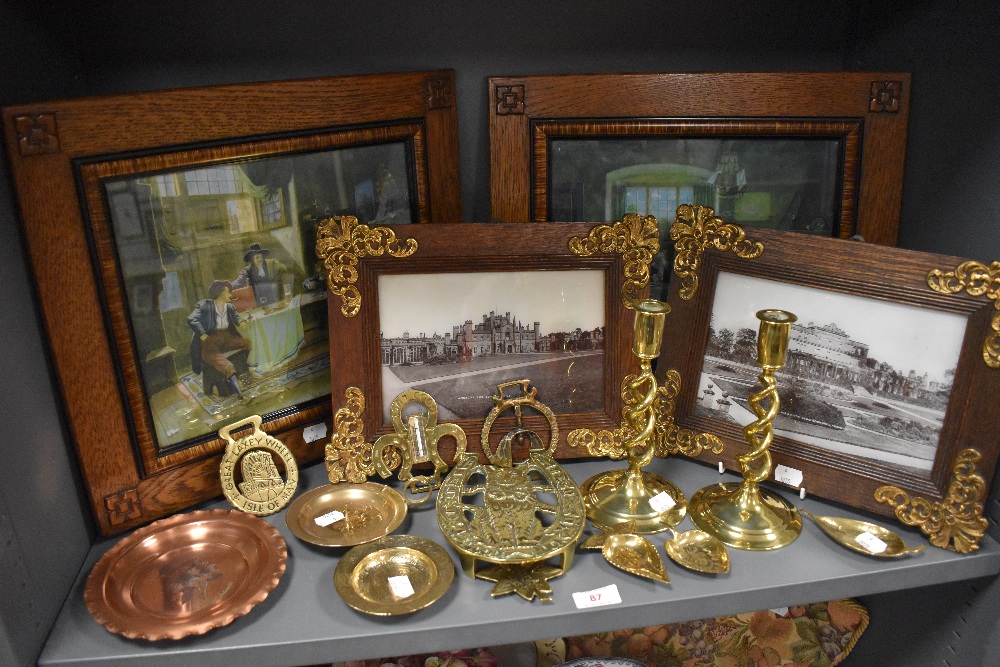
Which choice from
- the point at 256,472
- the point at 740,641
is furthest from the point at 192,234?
the point at 740,641

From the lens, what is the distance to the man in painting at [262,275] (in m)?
1.03

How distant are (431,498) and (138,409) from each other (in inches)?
16.9

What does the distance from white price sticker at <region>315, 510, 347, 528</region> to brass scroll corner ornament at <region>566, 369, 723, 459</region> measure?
1.18ft

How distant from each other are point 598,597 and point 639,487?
0.21m

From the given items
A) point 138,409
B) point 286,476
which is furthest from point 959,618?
point 138,409

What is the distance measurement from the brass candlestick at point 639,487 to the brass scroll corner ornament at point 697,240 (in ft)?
0.37

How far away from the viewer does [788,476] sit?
1092 mm

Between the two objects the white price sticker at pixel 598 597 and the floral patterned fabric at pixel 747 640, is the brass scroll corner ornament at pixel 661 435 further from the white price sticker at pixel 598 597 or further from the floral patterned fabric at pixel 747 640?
the floral patterned fabric at pixel 747 640

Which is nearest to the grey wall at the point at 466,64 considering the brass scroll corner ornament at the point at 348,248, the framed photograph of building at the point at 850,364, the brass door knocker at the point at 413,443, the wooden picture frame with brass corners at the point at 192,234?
the wooden picture frame with brass corners at the point at 192,234

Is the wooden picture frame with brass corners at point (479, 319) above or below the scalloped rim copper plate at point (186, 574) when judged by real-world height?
above

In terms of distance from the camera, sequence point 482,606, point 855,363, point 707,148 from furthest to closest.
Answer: point 707,148, point 855,363, point 482,606

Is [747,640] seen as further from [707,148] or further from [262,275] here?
[262,275]

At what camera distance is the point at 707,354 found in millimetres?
1138

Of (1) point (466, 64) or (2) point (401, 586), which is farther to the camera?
(1) point (466, 64)
